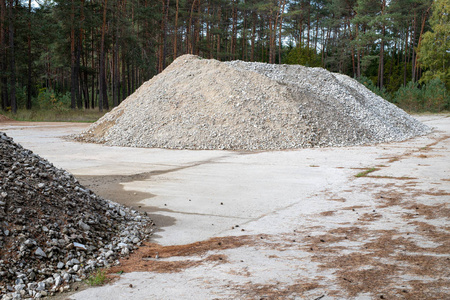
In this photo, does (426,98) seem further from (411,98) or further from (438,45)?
(438,45)

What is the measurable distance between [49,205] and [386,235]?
3.45m

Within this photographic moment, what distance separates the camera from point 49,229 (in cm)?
355

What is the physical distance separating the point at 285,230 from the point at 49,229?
2370 mm

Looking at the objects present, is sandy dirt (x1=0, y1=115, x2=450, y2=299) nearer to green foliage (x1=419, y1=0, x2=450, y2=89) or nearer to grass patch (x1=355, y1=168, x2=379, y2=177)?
grass patch (x1=355, y1=168, x2=379, y2=177)

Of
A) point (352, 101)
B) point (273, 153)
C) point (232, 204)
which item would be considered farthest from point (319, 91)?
point (232, 204)

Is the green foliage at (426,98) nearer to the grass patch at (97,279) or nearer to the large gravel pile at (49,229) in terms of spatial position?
the large gravel pile at (49,229)

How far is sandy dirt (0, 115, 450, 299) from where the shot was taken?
284cm

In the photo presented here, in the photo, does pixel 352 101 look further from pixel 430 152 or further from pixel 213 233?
pixel 213 233

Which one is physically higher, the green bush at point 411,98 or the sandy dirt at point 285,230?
the green bush at point 411,98

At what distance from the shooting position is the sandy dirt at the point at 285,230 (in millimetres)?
2842

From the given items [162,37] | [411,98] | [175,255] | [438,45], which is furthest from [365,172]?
[438,45]

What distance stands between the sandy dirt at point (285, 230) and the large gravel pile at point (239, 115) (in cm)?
387

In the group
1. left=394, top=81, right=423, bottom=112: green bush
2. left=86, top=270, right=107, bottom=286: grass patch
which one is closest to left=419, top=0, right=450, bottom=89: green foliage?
left=394, top=81, right=423, bottom=112: green bush

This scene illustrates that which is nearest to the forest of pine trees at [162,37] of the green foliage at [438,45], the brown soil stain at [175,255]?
the green foliage at [438,45]
